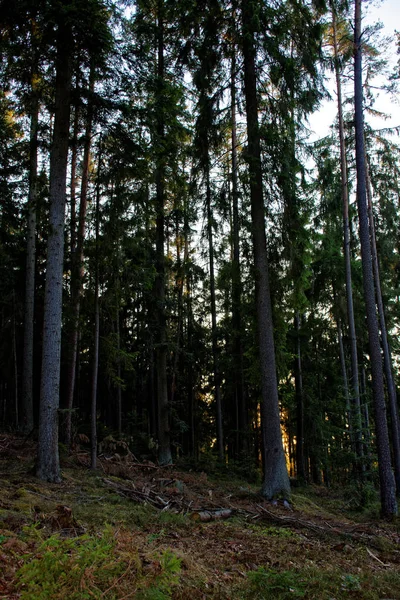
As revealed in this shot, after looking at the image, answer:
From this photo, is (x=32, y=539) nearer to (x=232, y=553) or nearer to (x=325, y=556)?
(x=232, y=553)

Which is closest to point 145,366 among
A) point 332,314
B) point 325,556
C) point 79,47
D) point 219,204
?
point 332,314

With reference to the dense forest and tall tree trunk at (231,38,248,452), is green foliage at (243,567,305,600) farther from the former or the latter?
tall tree trunk at (231,38,248,452)

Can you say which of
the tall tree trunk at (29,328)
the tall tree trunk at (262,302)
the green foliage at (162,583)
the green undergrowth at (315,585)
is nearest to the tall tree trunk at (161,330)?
the tall tree trunk at (262,302)

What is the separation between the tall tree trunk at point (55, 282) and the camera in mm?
8336

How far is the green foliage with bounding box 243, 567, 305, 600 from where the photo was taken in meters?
3.53

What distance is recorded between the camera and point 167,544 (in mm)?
4770

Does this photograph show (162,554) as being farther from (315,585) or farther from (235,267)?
(235,267)

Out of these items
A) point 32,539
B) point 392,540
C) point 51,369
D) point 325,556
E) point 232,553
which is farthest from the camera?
point 51,369

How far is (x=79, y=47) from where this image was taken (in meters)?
9.02

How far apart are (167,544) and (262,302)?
6993 millimetres

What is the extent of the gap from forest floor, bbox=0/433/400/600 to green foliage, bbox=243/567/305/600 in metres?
0.01

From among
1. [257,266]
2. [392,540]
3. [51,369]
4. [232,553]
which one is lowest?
[392,540]

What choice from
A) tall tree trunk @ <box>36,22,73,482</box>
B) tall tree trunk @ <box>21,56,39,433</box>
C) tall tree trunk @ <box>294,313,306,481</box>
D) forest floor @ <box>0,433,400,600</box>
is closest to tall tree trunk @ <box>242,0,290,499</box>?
forest floor @ <box>0,433,400,600</box>

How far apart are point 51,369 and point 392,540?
7.02 metres
